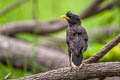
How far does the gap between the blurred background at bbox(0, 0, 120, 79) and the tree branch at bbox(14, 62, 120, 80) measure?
270 centimetres

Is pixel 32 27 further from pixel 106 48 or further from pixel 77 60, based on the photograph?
pixel 77 60

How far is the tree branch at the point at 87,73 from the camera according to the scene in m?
4.12

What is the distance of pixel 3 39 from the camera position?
8.80 meters

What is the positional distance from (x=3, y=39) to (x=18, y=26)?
33.7 inches

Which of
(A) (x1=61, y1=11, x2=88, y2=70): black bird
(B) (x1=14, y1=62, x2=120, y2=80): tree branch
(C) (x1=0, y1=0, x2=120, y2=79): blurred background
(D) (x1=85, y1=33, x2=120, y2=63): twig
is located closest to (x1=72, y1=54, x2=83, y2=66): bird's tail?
(A) (x1=61, y1=11, x2=88, y2=70): black bird

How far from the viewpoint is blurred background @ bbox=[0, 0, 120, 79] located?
7734 millimetres

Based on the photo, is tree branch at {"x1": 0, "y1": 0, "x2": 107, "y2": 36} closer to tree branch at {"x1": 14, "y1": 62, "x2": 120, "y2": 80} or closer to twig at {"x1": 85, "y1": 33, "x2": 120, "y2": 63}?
twig at {"x1": 85, "y1": 33, "x2": 120, "y2": 63}

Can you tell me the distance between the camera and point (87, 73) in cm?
415

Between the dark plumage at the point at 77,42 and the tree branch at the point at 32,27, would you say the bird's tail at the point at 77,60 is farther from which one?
the tree branch at the point at 32,27

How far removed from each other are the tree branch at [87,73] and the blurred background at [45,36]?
8.85 feet

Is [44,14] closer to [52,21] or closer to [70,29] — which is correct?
[52,21]

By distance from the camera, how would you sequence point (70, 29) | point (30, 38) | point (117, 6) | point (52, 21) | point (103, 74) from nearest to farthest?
1. point (103, 74)
2. point (70, 29)
3. point (117, 6)
4. point (52, 21)
5. point (30, 38)

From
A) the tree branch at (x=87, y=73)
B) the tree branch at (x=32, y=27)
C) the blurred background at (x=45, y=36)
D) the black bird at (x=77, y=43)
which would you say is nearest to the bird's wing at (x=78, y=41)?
the black bird at (x=77, y=43)

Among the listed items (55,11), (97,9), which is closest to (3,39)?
(97,9)
